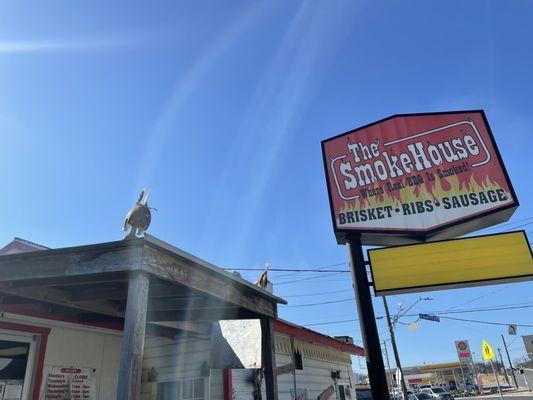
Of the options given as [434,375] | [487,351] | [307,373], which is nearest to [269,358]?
[307,373]

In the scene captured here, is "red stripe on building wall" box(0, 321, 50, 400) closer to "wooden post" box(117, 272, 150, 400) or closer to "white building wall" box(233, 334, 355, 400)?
"white building wall" box(233, 334, 355, 400)

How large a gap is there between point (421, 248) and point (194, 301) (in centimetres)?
361

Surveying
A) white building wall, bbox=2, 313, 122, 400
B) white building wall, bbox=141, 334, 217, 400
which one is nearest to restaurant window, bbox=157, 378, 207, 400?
white building wall, bbox=141, 334, 217, 400

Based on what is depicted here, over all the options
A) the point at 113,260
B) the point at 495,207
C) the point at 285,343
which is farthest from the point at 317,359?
the point at 113,260

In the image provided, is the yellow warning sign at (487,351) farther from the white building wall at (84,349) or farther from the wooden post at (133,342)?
the wooden post at (133,342)

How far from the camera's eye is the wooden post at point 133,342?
409 centimetres

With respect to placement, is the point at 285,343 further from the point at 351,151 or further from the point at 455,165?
the point at 455,165

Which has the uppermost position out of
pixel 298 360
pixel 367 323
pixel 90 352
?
pixel 90 352

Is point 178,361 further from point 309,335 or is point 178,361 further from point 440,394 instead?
point 440,394

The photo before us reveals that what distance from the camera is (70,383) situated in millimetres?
8000

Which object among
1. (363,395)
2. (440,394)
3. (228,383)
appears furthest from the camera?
(440,394)

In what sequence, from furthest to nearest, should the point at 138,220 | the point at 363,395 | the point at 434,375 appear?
the point at 434,375, the point at 363,395, the point at 138,220

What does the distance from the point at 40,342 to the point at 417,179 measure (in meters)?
7.11

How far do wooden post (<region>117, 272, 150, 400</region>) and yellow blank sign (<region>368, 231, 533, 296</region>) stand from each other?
363 cm
